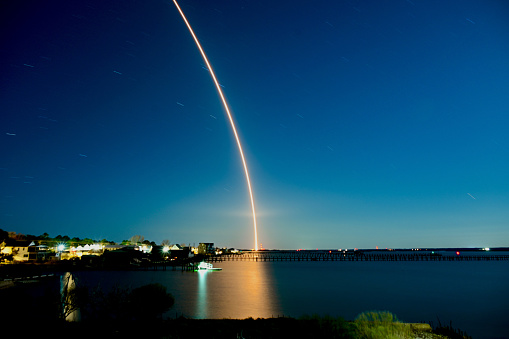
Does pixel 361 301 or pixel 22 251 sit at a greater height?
pixel 22 251

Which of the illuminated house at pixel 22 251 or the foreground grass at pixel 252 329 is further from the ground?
the illuminated house at pixel 22 251

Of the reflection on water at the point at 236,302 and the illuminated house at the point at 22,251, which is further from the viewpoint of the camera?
the illuminated house at the point at 22,251

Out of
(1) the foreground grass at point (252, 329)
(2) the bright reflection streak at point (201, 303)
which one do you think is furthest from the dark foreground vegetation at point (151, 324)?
(2) the bright reflection streak at point (201, 303)

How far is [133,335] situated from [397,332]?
11419 mm

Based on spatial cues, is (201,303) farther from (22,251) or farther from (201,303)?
(22,251)

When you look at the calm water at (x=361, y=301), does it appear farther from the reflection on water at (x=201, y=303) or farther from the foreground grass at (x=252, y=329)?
the foreground grass at (x=252, y=329)

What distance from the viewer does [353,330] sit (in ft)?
49.8

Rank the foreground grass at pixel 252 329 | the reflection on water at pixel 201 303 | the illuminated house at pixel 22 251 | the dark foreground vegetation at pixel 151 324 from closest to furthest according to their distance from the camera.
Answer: the foreground grass at pixel 252 329 < the dark foreground vegetation at pixel 151 324 < the reflection on water at pixel 201 303 < the illuminated house at pixel 22 251

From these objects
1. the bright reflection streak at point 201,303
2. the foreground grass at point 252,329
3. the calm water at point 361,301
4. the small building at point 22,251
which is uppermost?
the small building at point 22,251

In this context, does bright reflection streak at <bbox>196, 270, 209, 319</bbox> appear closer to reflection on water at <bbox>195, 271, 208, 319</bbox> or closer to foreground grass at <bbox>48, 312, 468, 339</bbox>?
reflection on water at <bbox>195, 271, 208, 319</bbox>

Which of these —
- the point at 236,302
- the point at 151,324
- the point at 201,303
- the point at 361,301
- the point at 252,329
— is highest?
the point at 151,324

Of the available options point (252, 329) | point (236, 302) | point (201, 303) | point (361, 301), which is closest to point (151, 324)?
point (252, 329)

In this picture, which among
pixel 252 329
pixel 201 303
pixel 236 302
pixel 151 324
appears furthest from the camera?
pixel 236 302

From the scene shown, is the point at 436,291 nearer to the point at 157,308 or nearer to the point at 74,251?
the point at 157,308
